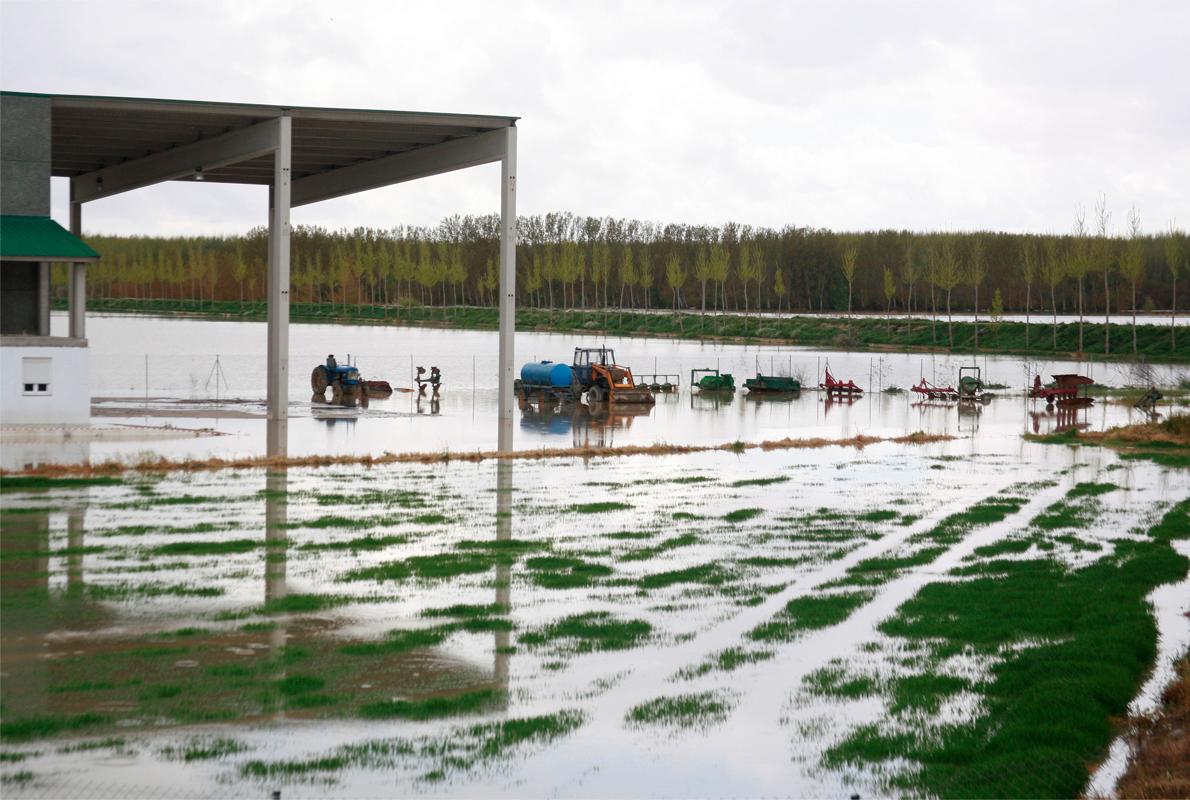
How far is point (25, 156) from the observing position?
2847cm

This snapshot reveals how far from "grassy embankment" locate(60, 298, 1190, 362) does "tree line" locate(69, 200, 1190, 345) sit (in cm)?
289

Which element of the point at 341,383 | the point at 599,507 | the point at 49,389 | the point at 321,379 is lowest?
the point at 599,507

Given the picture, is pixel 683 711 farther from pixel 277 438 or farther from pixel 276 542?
pixel 277 438

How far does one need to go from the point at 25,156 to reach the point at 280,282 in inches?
231

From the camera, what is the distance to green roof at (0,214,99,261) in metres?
27.9

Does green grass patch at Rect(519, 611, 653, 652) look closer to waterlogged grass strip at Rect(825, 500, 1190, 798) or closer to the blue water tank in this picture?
waterlogged grass strip at Rect(825, 500, 1190, 798)

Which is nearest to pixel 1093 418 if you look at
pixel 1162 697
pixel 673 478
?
pixel 673 478

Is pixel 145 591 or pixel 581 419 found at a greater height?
pixel 581 419

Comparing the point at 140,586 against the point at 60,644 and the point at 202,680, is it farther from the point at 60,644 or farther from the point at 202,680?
the point at 202,680

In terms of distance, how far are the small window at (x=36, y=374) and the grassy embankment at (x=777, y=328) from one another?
6626 cm

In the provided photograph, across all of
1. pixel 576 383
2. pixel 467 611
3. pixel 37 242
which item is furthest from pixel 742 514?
pixel 576 383

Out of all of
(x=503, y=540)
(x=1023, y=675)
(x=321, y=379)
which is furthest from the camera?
(x=321, y=379)

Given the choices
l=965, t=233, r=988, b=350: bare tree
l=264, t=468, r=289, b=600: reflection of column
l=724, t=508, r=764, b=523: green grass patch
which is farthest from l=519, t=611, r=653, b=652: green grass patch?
l=965, t=233, r=988, b=350: bare tree

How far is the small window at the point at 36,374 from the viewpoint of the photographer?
91.0 ft
